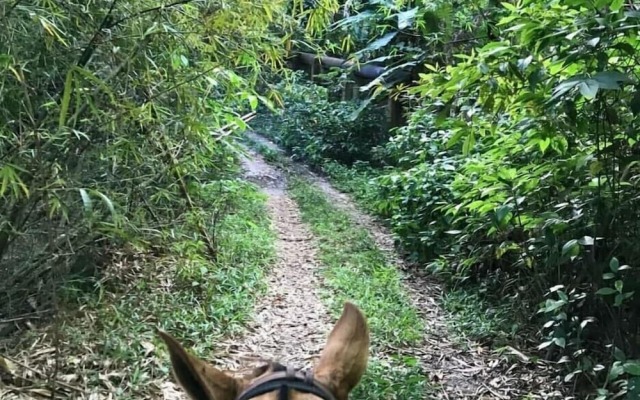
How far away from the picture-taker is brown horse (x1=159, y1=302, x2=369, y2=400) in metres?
1.37

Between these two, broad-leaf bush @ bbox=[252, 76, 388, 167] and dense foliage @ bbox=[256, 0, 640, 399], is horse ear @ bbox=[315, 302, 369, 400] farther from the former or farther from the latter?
broad-leaf bush @ bbox=[252, 76, 388, 167]

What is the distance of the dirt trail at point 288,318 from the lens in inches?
173

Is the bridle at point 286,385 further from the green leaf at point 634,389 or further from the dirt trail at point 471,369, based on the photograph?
the dirt trail at point 471,369

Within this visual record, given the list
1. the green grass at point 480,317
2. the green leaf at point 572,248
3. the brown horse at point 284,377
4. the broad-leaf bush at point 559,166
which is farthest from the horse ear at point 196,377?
the green grass at point 480,317

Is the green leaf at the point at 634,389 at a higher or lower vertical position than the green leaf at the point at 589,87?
lower

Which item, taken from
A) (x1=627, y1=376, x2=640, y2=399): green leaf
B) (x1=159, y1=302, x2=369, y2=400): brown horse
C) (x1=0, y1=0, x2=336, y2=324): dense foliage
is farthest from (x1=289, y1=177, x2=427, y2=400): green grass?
(x1=159, y1=302, x2=369, y2=400): brown horse

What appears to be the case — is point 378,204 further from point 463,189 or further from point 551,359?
point 551,359

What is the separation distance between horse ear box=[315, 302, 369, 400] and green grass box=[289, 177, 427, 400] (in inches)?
86.1

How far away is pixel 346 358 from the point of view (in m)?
1.62

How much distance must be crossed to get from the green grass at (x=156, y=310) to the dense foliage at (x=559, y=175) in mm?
1860

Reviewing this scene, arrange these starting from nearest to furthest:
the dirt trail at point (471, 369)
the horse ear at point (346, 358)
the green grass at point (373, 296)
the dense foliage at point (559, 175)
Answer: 1. the horse ear at point (346, 358)
2. the dense foliage at point (559, 175)
3. the green grass at point (373, 296)
4. the dirt trail at point (471, 369)

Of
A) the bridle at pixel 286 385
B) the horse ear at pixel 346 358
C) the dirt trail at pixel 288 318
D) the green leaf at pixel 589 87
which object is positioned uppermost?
the green leaf at pixel 589 87

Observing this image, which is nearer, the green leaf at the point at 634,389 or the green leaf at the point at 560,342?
the green leaf at the point at 634,389

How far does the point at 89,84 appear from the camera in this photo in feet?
11.2
